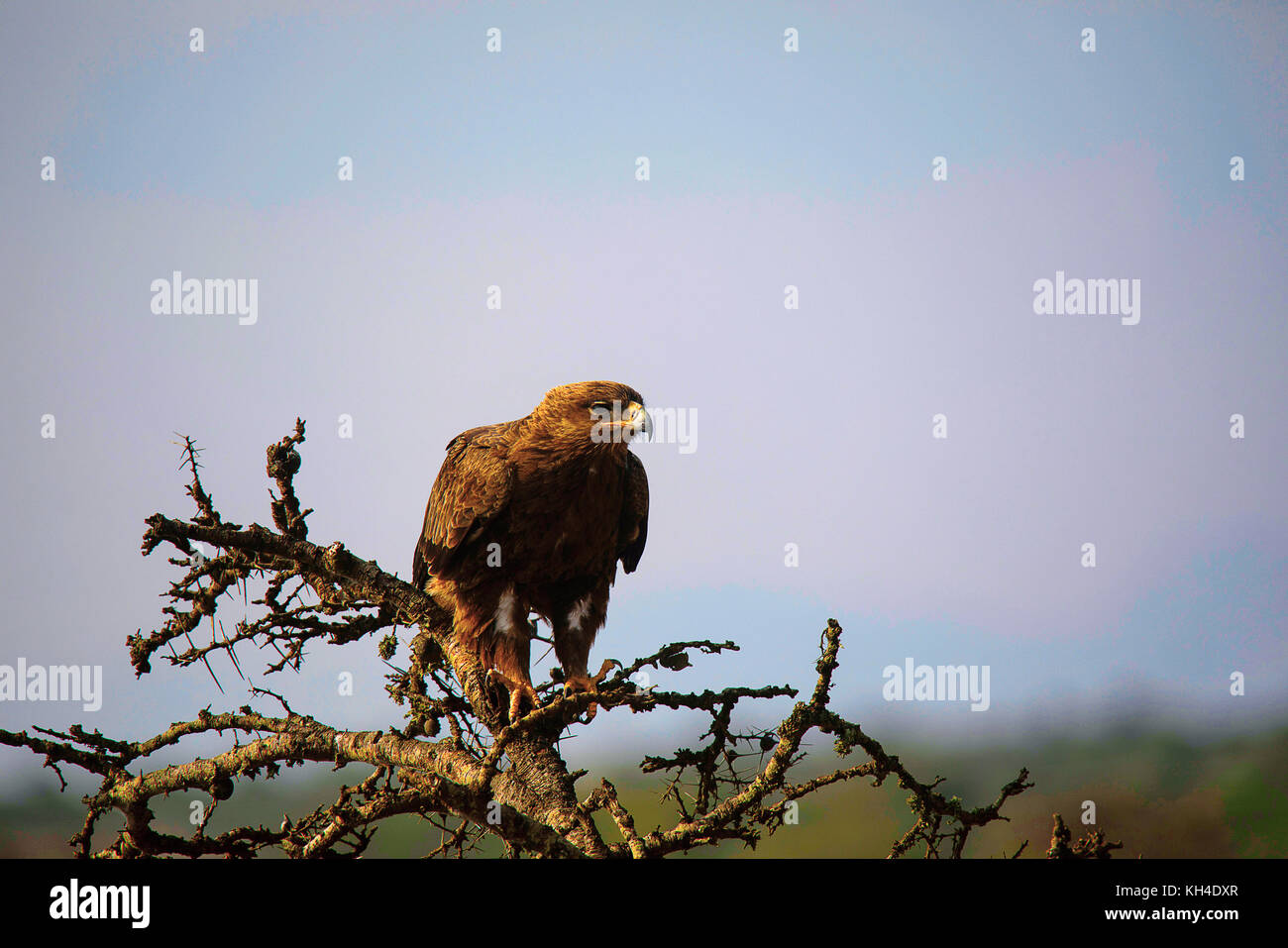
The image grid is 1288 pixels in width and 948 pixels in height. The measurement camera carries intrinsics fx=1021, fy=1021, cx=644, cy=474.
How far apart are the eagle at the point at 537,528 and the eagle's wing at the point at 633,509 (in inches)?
8.2

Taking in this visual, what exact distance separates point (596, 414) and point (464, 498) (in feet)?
3.39

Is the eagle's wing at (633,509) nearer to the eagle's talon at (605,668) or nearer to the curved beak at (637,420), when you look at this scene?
the curved beak at (637,420)

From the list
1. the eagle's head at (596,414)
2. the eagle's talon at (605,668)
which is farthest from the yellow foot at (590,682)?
the eagle's head at (596,414)

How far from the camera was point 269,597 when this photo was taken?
5.75 metres

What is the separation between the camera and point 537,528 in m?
6.65

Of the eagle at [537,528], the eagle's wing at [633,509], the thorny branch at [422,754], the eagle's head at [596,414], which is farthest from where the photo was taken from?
A: the eagle's wing at [633,509]

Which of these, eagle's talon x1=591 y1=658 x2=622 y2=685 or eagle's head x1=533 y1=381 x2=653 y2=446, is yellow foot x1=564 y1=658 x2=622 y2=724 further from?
eagle's head x1=533 y1=381 x2=653 y2=446

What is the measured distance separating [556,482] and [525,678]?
1.28 meters

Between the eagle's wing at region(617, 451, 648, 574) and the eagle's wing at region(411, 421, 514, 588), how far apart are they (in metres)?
0.91

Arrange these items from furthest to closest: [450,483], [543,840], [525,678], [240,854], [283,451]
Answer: [450,483], [525,678], [283,451], [240,854], [543,840]

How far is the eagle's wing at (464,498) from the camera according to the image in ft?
21.7

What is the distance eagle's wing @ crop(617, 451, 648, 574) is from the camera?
730cm
